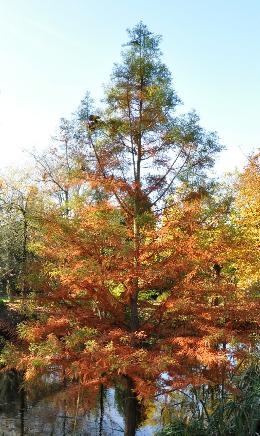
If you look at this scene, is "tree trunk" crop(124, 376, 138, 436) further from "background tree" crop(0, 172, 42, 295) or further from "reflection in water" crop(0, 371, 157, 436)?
"background tree" crop(0, 172, 42, 295)

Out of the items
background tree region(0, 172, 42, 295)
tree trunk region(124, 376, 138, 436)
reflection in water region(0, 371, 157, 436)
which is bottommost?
reflection in water region(0, 371, 157, 436)

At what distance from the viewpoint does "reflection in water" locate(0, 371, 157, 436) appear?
527 inches

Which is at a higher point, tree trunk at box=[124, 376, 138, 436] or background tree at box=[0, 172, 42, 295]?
background tree at box=[0, 172, 42, 295]

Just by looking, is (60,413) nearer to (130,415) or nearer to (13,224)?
(130,415)

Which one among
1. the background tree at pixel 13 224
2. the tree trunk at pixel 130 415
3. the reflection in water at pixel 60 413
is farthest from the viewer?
the background tree at pixel 13 224

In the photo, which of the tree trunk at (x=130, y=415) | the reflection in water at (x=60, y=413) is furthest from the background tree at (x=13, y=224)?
the tree trunk at (x=130, y=415)

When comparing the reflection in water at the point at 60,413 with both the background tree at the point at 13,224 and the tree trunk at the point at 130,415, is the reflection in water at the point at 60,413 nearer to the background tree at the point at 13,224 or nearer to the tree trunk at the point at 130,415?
the tree trunk at the point at 130,415

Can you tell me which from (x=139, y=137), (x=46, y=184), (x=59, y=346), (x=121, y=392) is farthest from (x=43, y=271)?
(x=46, y=184)

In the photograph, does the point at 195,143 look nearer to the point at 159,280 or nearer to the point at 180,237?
the point at 180,237

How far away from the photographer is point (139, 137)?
11.1m

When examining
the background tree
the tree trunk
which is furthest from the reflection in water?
the background tree

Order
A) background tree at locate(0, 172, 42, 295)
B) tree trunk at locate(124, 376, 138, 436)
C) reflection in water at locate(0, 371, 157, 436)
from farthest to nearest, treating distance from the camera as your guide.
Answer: background tree at locate(0, 172, 42, 295) → reflection in water at locate(0, 371, 157, 436) → tree trunk at locate(124, 376, 138, 436)

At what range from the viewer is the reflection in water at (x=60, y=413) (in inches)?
527

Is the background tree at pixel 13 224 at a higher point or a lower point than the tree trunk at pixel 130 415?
higher
